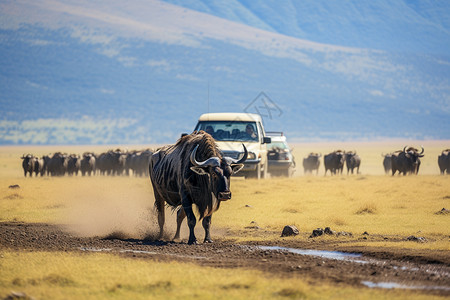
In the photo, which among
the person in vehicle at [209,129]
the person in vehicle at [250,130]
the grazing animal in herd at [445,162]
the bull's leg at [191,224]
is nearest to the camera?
the bull's leg at [191,224]

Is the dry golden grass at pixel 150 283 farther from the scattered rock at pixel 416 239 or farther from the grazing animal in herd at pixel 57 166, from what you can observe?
the grazing animal in herd at pixel 57 166

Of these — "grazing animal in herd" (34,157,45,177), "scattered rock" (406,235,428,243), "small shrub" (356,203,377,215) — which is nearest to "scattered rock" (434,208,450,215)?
"small shrub" (356,203,377,215)

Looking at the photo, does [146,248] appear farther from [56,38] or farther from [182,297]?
[56,38]

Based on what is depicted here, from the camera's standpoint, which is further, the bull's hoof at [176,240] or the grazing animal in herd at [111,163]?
the grazing animal in herd at [111,163]

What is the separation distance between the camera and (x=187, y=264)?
9719mm

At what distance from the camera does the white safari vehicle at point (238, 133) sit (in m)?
23.6

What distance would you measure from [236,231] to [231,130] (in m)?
9.45

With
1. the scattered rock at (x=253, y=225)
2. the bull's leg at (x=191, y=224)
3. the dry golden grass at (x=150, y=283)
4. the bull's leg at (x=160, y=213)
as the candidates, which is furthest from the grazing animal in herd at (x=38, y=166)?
the dry golden grass at (x=150, y=283)

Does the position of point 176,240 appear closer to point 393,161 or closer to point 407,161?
point 407,161

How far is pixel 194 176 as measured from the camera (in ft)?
40.7

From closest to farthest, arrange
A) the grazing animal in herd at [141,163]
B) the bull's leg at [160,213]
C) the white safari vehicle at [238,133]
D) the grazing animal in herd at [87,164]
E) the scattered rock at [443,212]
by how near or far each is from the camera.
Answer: the bull's leg at [160,213] < the scattered rock at [443,212] < the white safari vehicle at [238,133] < the grazing animal in herd at [87,164] < the grazing animal in herd at [141,163]

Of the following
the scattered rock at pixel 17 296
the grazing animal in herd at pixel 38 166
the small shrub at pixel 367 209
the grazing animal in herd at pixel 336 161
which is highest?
the grazing animal in herd at pixel 336 161

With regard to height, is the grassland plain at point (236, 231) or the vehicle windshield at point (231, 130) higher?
the vehicle windshield at point (231, 130)

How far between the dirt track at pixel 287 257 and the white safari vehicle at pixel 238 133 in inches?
395
